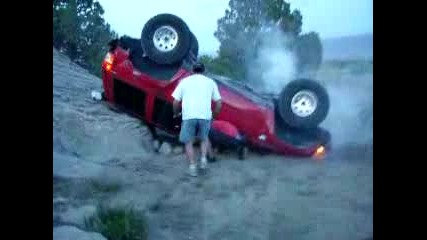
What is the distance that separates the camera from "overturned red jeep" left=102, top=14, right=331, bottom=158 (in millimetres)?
4344

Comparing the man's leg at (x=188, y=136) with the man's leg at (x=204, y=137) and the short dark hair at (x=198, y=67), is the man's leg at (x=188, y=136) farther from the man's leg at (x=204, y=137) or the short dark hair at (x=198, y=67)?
the short dark hair at (x=198, y=67)

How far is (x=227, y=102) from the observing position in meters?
4.39

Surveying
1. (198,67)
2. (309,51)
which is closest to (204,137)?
(198,67)

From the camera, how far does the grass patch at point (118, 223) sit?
13.6 feet

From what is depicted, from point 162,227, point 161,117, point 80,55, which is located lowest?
point 162,227

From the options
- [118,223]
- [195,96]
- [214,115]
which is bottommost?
[118,223]

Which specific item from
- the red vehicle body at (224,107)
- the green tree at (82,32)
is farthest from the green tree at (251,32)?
the green tree at (82,32)

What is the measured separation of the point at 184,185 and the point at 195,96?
0.50 m

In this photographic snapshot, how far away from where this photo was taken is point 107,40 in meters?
4.41

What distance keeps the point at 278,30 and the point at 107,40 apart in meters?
0.99

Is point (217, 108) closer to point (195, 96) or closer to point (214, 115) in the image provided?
point (214, 115)

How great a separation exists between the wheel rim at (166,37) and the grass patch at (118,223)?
3.01 ft

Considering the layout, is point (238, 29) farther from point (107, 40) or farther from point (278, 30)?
point (107, 40)
